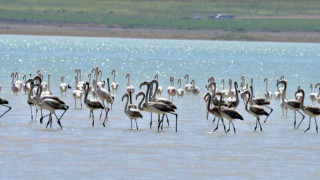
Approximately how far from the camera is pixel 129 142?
18.7 meters

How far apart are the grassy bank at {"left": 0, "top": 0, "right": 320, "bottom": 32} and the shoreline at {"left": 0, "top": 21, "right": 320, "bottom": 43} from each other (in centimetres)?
241

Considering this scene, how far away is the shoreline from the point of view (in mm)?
137625

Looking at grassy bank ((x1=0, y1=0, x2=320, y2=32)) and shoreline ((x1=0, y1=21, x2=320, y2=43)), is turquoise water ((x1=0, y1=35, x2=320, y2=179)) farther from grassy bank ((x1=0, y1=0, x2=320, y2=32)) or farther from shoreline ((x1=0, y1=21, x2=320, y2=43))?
grassy bank ((x1=0, y1=0, x2=320, y2=32))

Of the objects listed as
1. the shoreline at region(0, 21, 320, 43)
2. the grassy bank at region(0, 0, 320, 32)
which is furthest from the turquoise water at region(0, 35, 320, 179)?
the grassy bank at region(0, 0, 320, 32)

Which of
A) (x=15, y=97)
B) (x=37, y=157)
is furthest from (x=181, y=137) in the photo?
(x=15, y=97)

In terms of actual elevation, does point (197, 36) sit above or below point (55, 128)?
above

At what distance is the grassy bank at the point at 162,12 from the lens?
150000 mm

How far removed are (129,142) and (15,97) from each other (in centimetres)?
1178

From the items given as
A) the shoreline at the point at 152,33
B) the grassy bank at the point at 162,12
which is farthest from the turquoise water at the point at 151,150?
the grassy bank at the point at 162,12

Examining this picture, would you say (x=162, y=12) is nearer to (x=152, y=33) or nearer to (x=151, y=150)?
(x=152, y=33)

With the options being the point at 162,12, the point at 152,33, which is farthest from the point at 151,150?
the point at 162,12

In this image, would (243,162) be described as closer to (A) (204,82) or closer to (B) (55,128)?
(B) (55,128)

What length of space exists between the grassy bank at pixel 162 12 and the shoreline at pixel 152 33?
95.0 inches

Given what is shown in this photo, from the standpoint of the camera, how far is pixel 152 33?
462 feet
